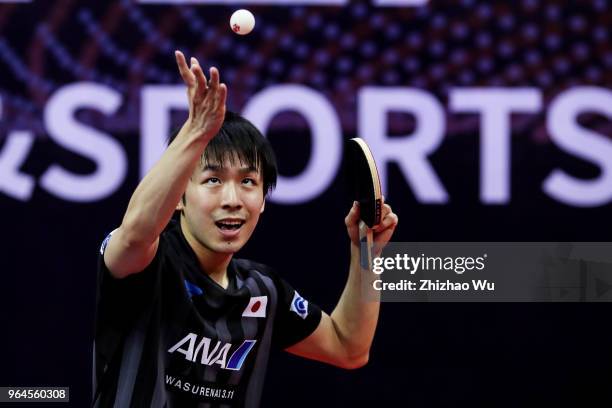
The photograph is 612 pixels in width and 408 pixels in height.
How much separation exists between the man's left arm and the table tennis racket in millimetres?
34

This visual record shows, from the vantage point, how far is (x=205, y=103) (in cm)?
250

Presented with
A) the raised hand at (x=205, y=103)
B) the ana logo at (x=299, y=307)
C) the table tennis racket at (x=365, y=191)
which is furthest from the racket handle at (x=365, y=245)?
the raised hand at (x=205, y=103)

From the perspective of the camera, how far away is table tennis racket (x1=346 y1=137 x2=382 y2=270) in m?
3.01

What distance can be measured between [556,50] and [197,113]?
266 centimetres

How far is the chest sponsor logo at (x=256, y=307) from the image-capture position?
10.0 feet

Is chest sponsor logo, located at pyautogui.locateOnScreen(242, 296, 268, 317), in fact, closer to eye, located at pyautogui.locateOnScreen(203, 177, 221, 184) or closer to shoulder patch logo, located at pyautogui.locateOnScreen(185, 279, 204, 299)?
shoulder patch logo, located at pyautogui.locateOnScreen(185, 279, 204, 299)

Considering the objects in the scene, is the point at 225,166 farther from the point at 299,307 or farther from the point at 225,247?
the point at 299,307

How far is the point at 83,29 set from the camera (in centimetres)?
470

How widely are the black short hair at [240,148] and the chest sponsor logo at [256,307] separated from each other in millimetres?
313

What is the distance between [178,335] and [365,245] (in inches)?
24.4

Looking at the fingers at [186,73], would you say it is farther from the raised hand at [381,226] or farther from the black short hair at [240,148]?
the raised hand at [381,226]

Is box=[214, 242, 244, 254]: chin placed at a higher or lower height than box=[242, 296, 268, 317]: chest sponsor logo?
higher

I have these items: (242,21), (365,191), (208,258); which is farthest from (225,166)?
(242,21)

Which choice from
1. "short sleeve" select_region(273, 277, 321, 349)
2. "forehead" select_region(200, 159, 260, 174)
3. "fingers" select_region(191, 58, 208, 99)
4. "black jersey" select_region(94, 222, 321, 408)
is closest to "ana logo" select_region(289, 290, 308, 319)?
"short sleeve" select_region(273, 277, 321, 349)
